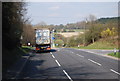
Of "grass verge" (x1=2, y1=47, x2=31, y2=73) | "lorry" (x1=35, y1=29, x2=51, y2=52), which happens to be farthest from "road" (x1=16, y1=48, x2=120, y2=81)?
"lorry" (x1=35, y1=29, x2=51, y2=52)

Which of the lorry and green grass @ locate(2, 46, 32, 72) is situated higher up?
the lorry

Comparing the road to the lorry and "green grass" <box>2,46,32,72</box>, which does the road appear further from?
the lorry

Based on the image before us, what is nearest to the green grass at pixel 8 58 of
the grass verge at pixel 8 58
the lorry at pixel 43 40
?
the grass verge at pixel 8 58

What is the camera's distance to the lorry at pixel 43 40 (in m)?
36.7

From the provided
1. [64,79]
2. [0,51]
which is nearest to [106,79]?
[64,79]

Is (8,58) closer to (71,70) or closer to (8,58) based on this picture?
(8,58)

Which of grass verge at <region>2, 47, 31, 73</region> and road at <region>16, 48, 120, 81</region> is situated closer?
road at <region>16, 48, 120, 81</region>

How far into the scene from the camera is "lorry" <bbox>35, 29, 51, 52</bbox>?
36.7 m

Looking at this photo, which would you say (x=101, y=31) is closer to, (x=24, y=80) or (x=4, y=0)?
(x=4, y=0)

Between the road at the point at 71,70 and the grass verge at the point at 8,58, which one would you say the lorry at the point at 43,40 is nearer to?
the grass verge at the point at 8,58

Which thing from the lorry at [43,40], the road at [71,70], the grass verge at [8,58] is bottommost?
the road at [71,70]

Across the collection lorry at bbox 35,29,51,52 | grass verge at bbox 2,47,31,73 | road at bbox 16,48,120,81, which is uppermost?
lorry at bbox 35,29,51,52

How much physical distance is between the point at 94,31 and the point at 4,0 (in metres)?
49.5

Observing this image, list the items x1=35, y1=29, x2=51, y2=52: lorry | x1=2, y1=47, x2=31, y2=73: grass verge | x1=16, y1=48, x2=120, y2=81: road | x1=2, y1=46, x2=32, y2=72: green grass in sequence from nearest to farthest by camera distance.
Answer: x1=16, y1=48, x2=120, y2=81: road < x1=2, y1=47, x2=31, y2=73: grass verge < x1=2, y1=46, x2=32, y2=72: green grass < x1=35, y1=29, x2=51, y2=52: lorry
